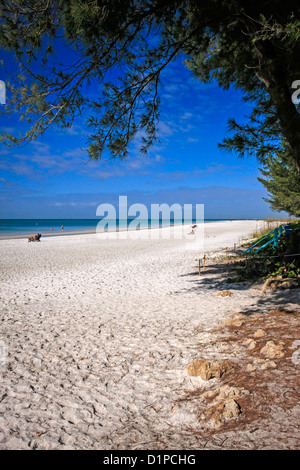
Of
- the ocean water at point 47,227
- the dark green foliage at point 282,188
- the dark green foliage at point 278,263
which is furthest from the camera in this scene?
the ocean water at point 47,227

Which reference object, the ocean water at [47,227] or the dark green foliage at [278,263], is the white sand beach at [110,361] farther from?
the ocean water at [47,227]

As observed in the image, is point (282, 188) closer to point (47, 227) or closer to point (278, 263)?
point (278, 263)

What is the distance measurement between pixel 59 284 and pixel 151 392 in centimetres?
682

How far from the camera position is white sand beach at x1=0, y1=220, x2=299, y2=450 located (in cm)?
245

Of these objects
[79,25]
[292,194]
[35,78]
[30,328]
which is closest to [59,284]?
[30,328]

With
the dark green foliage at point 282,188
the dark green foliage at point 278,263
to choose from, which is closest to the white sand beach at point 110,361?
the dark green foliage at point 278,263

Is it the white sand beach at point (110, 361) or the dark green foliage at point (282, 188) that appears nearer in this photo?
the white sand beach at point (110, 361)

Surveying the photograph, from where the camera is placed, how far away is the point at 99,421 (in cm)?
268

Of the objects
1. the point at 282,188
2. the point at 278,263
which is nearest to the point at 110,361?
the point at 278,263

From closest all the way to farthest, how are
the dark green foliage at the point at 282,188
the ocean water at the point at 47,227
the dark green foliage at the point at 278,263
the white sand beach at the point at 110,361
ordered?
the white sand beach at the point at 110,361
the dark green foliage at the point at 278,263
the dark green foliage at the point at 282,188
the ocean water at the point at 47,227

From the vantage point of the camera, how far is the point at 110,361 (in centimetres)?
391

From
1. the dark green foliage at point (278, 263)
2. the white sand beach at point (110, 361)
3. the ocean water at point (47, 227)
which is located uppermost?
the ocean water at point (47, 227)

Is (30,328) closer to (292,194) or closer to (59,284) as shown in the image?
(59,284)

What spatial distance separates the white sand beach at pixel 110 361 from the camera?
2445 millimetres
